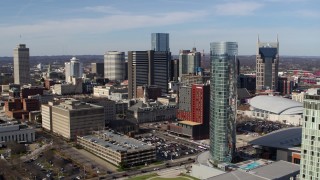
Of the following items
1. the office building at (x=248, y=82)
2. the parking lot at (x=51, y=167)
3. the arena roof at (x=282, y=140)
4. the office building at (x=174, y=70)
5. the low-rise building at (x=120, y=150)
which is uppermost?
the office building at (x=174, y=70)

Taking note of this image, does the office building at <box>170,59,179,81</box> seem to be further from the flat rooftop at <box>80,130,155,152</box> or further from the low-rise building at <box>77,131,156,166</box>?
the low-rise building at <box>77,131,156,166</box>

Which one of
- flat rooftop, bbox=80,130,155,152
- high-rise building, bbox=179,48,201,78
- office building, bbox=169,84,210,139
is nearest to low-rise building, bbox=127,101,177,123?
office building, bbox=169,84,210,139

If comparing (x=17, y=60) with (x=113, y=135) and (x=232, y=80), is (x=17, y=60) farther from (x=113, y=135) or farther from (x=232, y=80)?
(x=232, y=80)

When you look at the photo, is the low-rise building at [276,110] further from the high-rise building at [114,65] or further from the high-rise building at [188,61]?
the high-rise building at [114,65]

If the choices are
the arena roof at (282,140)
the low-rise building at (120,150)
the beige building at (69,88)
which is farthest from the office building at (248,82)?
the low-rise building at (120,150)

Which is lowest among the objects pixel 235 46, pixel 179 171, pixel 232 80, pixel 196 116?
pixel 179 171

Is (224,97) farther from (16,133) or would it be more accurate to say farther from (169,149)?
(16,133)

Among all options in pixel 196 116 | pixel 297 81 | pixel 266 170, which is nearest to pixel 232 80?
pixel 266 170
